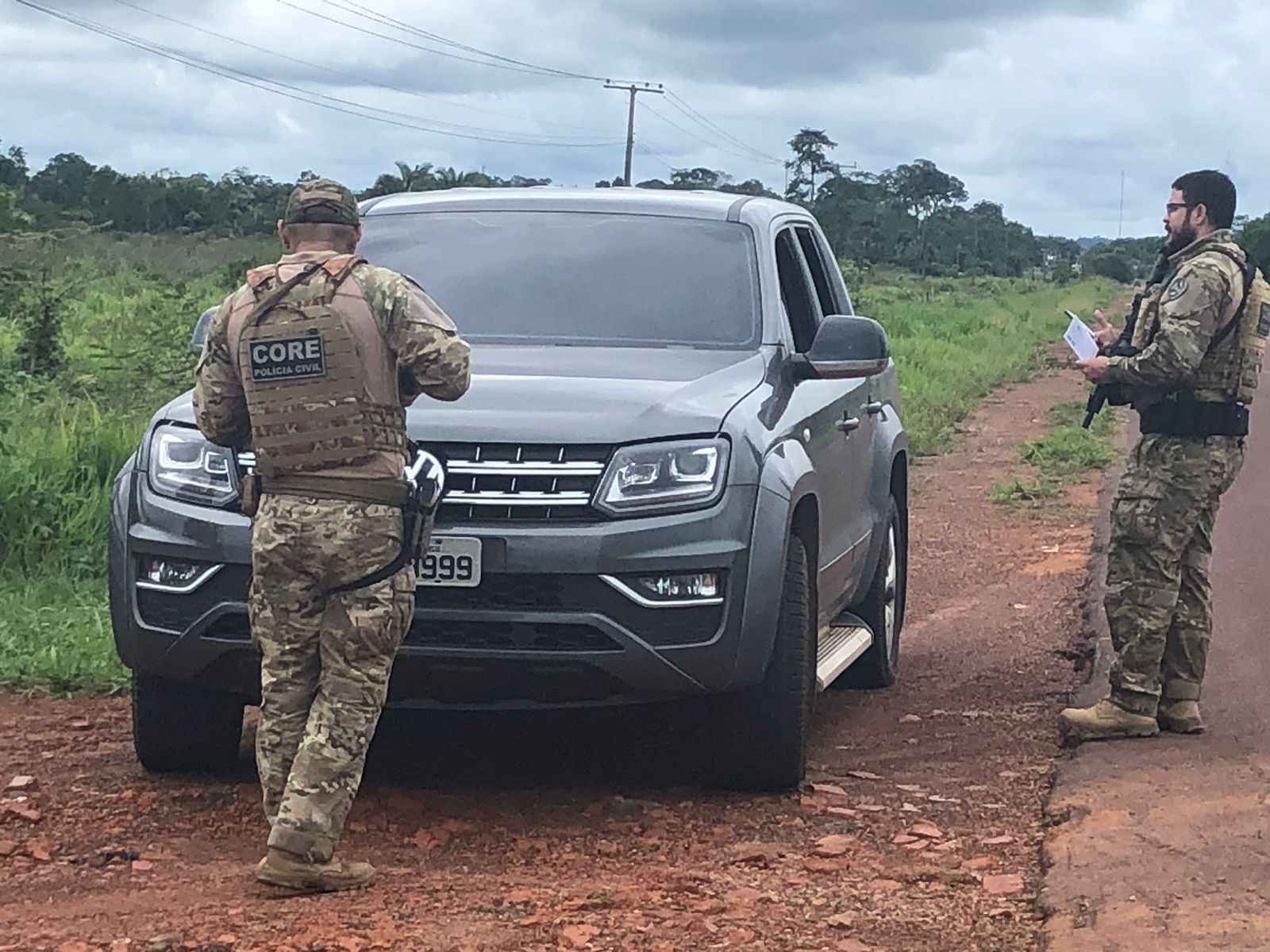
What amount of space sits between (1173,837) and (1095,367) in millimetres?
1743

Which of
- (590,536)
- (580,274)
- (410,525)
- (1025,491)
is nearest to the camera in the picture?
(410,525)

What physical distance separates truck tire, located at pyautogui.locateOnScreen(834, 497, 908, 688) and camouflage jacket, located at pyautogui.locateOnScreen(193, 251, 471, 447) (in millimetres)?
3047

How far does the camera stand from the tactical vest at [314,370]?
13.8 ft

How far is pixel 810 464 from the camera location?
5.50m

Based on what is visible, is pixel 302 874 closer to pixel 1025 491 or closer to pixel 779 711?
pixel 779 711

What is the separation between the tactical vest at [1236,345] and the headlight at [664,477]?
1.93m

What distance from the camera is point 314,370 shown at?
422 cm

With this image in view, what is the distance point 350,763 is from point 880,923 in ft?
4.13

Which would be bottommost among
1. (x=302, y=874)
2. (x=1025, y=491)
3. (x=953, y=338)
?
(x=302, y=874)

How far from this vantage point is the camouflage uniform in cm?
592

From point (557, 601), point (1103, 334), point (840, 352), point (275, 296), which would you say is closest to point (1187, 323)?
point (1103, 334)

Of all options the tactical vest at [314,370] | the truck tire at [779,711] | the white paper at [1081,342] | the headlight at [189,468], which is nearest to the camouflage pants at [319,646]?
the tactical vest at [314,370]

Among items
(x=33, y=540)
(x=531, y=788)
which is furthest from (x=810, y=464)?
(x=33, y=540)

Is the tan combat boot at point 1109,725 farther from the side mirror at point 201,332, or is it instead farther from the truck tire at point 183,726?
the side mirror at point 201,332
